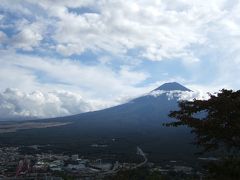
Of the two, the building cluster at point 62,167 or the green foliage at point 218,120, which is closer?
the green foliage at point 218,120

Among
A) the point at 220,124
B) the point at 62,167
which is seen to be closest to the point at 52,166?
the point at 62,167

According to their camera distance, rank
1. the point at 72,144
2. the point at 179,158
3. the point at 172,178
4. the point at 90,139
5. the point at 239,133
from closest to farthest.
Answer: the point at 239,133, the point at 172,178, the point at 179,158, the point at 72,144, the point at 90,139

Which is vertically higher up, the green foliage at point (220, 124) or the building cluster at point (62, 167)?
the green foliage at point (220, 124)

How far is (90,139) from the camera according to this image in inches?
5512

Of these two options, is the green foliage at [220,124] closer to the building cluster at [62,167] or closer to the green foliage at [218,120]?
the green foliage at [218,120]

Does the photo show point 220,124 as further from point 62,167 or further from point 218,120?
point 62,167

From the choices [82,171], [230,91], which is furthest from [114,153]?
[230,91]

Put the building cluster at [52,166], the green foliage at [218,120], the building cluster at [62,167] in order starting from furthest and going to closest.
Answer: the building cluster at [52,166]
the building cluster at [62,167]
the green foliage at [218,120]

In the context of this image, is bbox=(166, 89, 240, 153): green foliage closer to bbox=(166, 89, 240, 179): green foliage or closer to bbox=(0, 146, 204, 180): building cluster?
bbox=(166, 89, 240, 179): green foliage

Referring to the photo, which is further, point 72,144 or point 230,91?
point 72,144

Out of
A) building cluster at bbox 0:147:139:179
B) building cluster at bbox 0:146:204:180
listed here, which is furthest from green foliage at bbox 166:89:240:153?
building cluster at bbox 0:147:139:179

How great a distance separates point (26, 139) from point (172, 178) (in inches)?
3662

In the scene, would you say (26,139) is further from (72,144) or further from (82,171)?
(82,171)

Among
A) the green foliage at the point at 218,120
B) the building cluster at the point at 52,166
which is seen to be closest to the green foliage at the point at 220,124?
the green foliage at the point at 218,120
